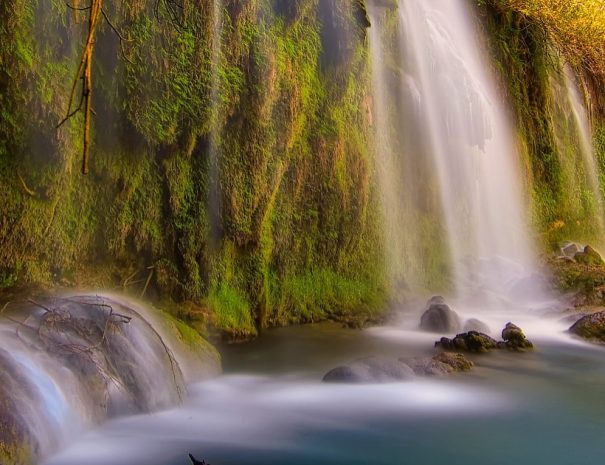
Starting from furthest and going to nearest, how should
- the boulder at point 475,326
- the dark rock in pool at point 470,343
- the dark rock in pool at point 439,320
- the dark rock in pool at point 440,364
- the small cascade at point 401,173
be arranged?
the small cascade at point 401,173, the dark rock in pool at point 439,320, the boulder at point 475,326, the dark rock in pool at point 470,343, the dark rock in pool at point 440,364

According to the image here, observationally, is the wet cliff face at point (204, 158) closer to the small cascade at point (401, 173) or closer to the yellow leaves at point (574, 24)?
the small cascade at point (401, 173)

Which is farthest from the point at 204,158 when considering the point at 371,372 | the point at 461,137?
the point at 461,137

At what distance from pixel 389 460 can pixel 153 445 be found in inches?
49.4

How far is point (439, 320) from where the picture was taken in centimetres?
770

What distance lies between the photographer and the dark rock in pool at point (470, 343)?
6.60 m

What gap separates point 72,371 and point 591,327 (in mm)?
5247

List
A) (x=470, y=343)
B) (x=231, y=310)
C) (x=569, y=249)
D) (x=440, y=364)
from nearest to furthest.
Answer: (x=440, y=364)
(x=470, y=343)
(x=231, y=310)
(x=569, y=249)

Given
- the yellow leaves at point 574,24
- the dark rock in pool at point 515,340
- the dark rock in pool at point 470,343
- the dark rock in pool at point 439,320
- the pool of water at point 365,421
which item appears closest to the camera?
the pool of water at point 365,421

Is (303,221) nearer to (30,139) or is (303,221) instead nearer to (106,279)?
(106,279)

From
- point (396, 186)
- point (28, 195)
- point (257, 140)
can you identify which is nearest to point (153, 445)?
point (28, 195)

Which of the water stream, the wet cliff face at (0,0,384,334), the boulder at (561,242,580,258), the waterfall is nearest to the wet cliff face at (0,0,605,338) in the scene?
the wet cliff face at (0,0,384,334)

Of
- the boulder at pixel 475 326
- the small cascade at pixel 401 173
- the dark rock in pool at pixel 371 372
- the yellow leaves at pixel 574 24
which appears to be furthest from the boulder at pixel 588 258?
the dark rock in pool at pixel 371 372

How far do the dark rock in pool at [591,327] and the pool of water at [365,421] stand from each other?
1063 mm

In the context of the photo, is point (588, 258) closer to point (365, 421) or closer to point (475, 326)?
point (475, 326)
